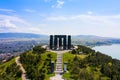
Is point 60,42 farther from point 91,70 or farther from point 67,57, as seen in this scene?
point 91,70

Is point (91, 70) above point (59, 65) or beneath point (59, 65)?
above

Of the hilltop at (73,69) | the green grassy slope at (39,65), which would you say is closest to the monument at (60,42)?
the green grassy slope at (39,65)

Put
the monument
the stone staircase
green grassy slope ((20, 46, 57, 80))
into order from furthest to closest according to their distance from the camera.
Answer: the monument, the stone staircase, green grassy slope ((20, 46, 57, 80))

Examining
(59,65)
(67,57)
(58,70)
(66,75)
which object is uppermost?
(67,57)

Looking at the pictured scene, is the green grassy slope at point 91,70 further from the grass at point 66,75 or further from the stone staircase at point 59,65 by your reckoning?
the stone staircase at point 59,65

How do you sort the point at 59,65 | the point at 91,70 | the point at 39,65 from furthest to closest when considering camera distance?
1. the point at 59,65
2. the point at 39,65
3. the point at 91,70

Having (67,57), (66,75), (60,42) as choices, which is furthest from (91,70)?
(60,42)

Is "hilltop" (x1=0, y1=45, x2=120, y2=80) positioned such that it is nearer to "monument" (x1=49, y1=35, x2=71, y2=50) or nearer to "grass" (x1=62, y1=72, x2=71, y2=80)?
"grass" (x1=62, y1=72, x2=71, y2=80)

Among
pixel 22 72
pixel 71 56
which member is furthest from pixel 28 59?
pixel 71 56

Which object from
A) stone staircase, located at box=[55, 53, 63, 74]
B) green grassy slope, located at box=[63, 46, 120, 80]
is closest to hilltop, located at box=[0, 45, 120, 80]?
green grassy slope, located at box=[63, 46, 120, 80]

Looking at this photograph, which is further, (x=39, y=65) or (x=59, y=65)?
(x=59, y=65)
